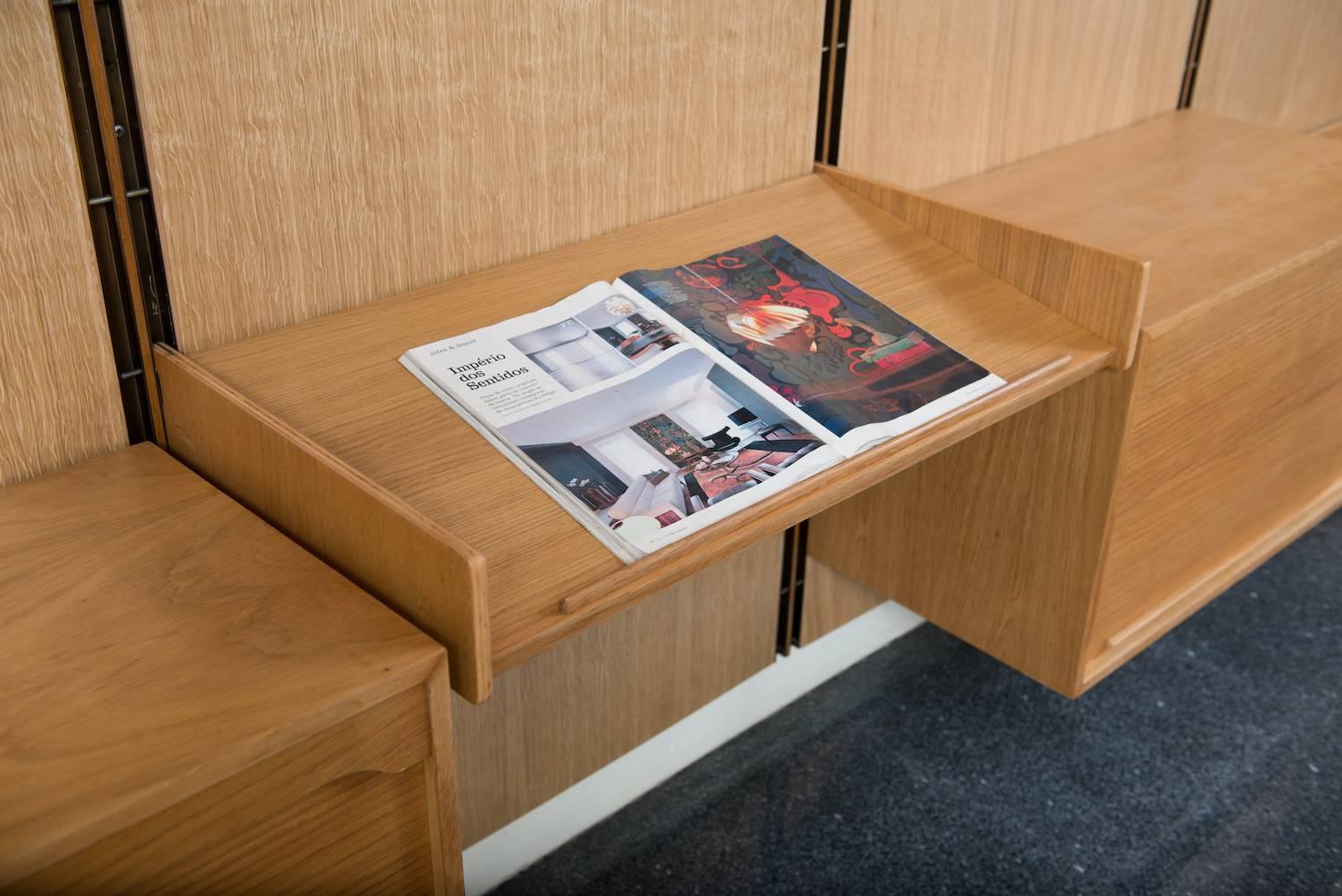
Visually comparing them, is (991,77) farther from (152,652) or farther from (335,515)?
(152,652)

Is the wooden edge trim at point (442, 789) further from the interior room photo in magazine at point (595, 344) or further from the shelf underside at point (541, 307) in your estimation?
the interior room photo in magazine at point (595, 344)

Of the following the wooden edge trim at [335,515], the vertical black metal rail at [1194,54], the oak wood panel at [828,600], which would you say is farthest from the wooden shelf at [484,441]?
the vertical black metal rail at [1194,54]

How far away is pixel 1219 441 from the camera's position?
5.43ft

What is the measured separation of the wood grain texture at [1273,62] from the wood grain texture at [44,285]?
1811 millimetres

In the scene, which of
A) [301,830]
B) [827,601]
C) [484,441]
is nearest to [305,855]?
[301,830]

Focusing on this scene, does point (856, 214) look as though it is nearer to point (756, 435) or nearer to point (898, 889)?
point (756, 435)

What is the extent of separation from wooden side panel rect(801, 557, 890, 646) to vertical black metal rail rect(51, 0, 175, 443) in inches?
40.9

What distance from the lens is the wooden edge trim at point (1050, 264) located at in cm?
131

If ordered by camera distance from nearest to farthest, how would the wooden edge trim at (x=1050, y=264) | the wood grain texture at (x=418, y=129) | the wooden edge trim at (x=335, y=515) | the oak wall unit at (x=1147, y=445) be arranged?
1. the wooden edge trim at (x=335, y=515)
2. the wood grain texture at (x=418, y=129)
3. the wooden edge trim at (x=1050, y=264)
4. the oak wall unit at (x=1147, y=445)

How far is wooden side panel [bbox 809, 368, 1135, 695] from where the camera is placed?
150 cm

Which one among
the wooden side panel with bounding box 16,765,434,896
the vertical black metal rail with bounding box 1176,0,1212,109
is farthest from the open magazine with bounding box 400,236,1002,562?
the vertical black metal rail with bounding box 1176,0,1212,109

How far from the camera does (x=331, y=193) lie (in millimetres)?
1178

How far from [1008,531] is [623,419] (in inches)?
A: 28.8

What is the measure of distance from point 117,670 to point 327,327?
44 centimetres
